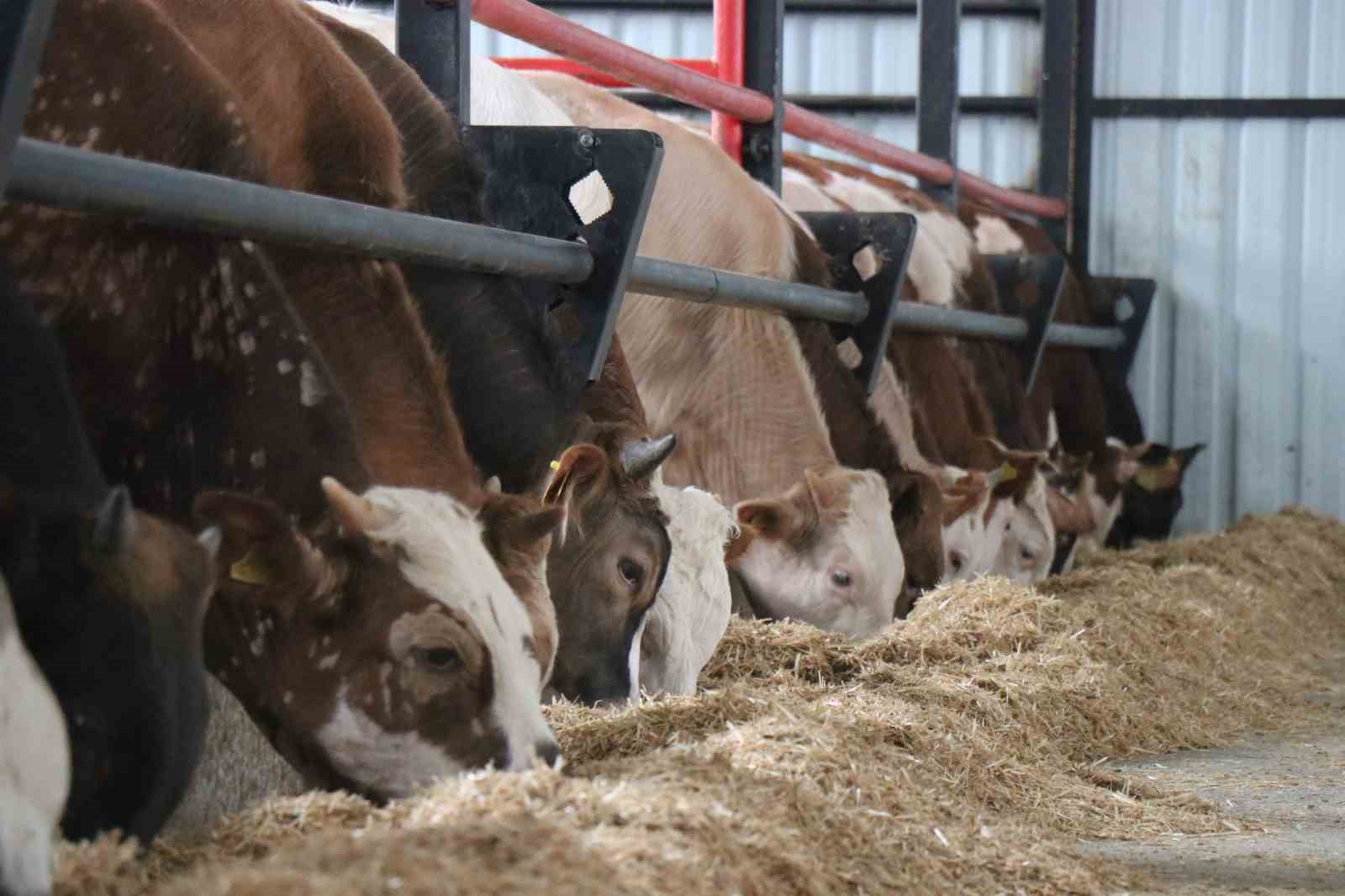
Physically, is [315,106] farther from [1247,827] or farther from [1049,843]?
[1247,827]

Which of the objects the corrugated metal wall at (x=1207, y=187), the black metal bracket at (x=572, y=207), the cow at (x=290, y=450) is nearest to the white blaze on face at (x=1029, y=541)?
the corrugated metal wall at (x=1207, y=187)

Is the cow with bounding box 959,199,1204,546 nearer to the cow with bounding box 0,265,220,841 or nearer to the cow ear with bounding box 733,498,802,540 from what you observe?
the cow ear with bounding box 733,498,802,540

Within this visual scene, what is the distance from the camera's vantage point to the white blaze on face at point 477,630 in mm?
2619

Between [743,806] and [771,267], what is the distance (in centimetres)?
306

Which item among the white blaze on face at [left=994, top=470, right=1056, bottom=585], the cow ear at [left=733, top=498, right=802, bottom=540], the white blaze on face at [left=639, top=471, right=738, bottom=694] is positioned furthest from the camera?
the white blaze on face at [left=994, top=470, right=1056, bottom=585]

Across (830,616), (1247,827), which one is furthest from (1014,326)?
(1247,827)

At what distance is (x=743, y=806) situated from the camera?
2600 millimetres

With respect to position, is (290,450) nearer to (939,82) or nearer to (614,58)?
(614,58)

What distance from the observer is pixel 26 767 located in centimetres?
195

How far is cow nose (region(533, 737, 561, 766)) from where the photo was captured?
2.64 metres

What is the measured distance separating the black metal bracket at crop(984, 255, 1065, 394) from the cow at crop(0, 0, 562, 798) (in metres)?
5.21

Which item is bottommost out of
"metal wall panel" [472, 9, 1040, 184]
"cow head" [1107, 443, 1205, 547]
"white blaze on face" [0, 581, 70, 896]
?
"cow head" [1107, 443, 1205, 547]

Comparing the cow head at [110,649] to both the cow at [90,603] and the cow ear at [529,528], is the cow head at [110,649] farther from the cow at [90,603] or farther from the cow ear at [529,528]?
the cow ear at [529,528]

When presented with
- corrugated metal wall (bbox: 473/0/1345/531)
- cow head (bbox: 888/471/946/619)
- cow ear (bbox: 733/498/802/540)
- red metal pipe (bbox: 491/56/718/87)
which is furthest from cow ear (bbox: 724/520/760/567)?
corrugated metal wall (bbox: 473/0/1345/531)
